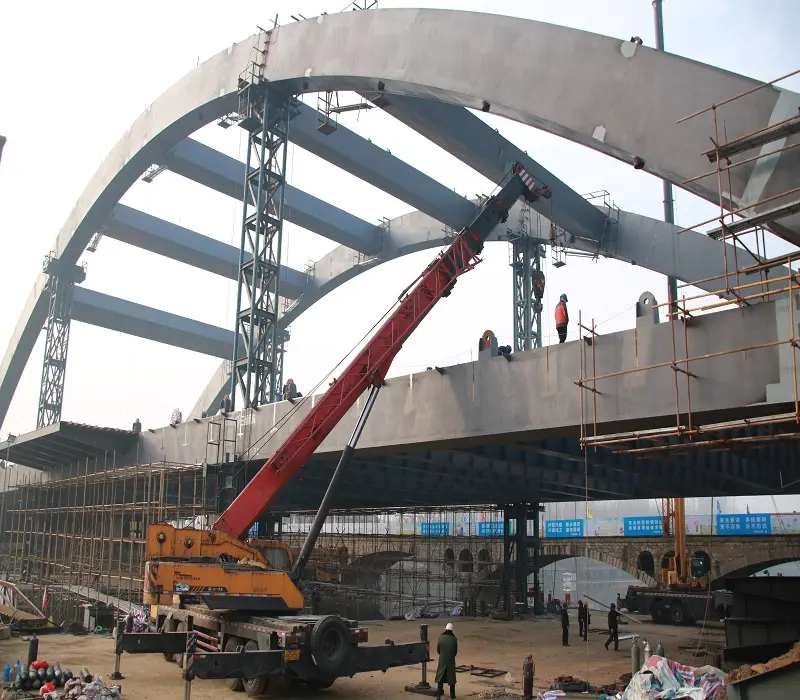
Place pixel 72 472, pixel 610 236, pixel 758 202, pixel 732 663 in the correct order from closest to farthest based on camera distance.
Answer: pixel 758 202
pixel 732 663
pixel 610 236
pixel 72 472

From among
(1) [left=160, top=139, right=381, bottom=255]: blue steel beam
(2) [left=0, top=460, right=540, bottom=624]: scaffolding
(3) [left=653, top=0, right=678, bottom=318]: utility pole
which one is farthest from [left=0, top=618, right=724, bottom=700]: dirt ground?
(1) [left=160, top=139, right=381, bottom=255]: blue steel beam

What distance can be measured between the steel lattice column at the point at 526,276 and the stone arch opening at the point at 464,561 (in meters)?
17.4

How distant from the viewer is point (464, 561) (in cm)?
4800

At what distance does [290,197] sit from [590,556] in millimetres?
26413

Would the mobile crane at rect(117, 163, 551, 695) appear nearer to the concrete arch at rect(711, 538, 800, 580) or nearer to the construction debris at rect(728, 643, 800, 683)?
the construction debris at rect(728, 643, 800, 683)

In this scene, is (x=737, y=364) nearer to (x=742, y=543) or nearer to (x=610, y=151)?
(x=610, y=151)

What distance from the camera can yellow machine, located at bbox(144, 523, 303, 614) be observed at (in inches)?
505

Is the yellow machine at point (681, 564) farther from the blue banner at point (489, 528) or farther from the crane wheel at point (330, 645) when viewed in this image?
the crane wheel at point (330, 645)

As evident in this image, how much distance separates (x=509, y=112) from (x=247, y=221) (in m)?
12.8

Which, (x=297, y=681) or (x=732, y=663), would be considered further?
(x=732, y=663)

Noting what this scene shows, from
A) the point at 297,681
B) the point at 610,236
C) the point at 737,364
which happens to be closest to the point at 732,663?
the point at 737,364

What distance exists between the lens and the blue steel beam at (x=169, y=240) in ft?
130

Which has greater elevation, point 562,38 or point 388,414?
point 562,38

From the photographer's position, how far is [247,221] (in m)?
25.9
